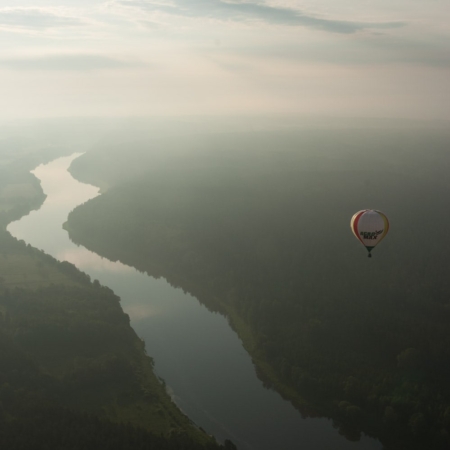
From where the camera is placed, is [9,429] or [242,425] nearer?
[9,429]

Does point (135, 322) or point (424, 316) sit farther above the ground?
point (424, 316)

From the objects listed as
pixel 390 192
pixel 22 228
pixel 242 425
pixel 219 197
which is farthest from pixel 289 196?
pixel 242 425

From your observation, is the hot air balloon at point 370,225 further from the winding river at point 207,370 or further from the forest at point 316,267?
the winding river at point 207,370

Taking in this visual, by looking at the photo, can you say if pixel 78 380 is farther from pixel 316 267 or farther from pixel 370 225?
pixel 316 267

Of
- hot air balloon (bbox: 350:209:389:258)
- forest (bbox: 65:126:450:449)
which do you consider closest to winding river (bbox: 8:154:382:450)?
forest (bbox: 65:126:450:449)

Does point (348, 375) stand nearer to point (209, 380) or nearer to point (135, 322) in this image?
point (209, 380)

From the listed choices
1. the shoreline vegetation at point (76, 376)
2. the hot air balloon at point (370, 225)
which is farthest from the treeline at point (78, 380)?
the hot air balloon at point (370, 225)

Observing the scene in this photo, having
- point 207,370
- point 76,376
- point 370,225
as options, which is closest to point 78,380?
point 76,376
